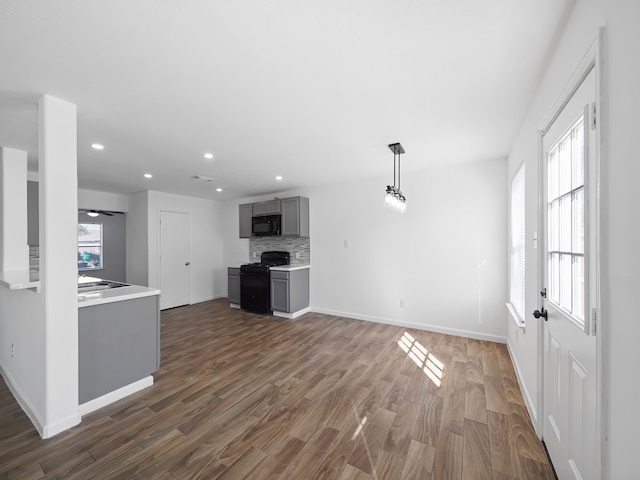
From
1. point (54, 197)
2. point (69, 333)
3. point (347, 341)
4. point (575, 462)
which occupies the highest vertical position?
point (54, 197)

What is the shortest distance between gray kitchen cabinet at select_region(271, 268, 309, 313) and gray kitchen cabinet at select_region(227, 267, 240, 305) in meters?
1.06

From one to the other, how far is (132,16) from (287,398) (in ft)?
9.07

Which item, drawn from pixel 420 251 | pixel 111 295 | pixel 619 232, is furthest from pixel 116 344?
pixel 420 251

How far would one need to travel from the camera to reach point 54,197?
76.9 inches

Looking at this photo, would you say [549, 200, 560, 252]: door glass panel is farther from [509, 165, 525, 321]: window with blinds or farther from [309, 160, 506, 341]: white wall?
[309, 160, 506, 341]: white wall

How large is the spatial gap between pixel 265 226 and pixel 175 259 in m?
2.12

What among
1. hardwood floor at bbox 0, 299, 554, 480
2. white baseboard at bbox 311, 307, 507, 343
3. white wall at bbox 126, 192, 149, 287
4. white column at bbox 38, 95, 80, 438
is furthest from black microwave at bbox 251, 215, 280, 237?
white column at bbox 38, 95, 80, 438

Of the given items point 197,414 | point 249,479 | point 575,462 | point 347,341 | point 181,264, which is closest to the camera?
point 575,462

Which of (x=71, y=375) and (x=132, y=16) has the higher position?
(x=132, y=16)

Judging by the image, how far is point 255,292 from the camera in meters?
5.11

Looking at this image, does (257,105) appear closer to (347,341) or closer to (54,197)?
(54,197)

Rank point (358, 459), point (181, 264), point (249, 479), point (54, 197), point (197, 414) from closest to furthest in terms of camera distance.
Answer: point (249, 479) < point (358, 459) < point (54, 197) < point (197, 414) < point (181, 264)

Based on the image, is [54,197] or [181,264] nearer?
[54,197]

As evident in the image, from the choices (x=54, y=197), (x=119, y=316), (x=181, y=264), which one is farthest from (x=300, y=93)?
(x=181, y=264)
